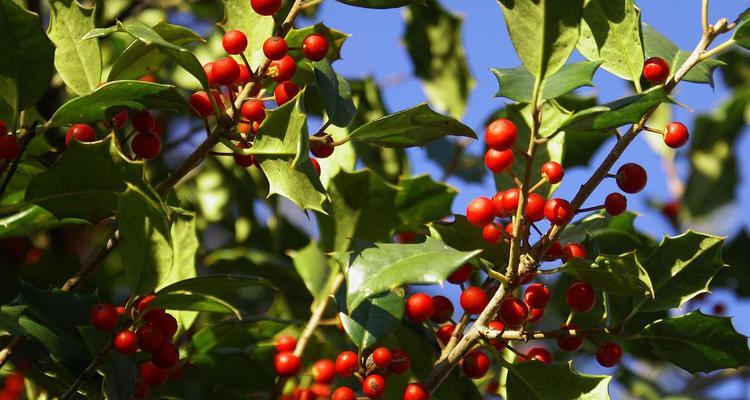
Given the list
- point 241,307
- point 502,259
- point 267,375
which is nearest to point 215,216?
point 241,307

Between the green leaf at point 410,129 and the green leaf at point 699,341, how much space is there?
503 mm

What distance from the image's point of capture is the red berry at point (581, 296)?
4.90ft

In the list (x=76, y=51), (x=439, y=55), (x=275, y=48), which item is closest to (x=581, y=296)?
(x=275, y=48)

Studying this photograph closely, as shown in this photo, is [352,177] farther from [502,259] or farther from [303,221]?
[303,221]

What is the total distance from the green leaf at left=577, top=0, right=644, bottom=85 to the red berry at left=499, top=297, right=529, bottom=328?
0.40 m

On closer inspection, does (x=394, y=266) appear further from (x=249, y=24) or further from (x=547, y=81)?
(x=249, y=24)

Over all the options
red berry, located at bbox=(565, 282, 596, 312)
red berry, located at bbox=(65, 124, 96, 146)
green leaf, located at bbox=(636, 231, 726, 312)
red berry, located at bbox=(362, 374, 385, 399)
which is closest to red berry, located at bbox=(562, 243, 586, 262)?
red berry, located at bbox=(565, 282, 596, 312)

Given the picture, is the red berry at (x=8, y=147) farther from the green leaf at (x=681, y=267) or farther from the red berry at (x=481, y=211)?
the green leaf at (x=681, y=267)

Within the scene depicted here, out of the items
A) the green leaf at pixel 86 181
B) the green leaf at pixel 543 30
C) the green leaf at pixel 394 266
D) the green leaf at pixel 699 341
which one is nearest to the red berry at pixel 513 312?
the green leaf at pixel 394 266

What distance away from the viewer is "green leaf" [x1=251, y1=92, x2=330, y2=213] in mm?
1374

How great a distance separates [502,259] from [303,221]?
2213 mm

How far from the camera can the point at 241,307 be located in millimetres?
2559

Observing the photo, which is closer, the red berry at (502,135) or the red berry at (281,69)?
the red berry at (502,135)

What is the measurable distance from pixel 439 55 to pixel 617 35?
60.7 inches
